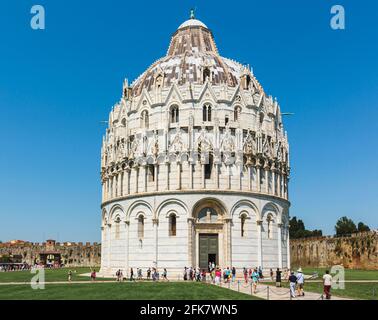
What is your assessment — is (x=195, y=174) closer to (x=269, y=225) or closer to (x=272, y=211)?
(x=272, y=211)

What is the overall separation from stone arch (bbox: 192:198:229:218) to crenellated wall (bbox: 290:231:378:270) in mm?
39629

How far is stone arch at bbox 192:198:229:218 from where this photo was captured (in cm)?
5506

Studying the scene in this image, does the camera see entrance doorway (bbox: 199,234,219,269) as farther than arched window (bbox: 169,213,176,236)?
No

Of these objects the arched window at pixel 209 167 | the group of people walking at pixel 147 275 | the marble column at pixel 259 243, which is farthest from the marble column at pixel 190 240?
the marble column at pixel 259 243

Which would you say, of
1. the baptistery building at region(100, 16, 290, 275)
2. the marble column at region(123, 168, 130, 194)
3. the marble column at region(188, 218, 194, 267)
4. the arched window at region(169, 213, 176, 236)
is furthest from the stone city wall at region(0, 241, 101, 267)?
the marble column at region(188, 218, 194, 267)

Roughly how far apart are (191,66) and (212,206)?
18.2 m

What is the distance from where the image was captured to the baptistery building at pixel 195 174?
55.1 meters

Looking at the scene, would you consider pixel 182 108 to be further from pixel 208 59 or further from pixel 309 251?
pixel 309 251

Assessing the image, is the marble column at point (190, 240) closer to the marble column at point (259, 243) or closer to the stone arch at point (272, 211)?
the marble column at point (259, 243)

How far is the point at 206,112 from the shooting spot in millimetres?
58438

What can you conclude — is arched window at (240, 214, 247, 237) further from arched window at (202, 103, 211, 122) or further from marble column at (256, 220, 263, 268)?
arched window at (202, 103, 211, 122)

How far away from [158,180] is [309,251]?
195 feet
